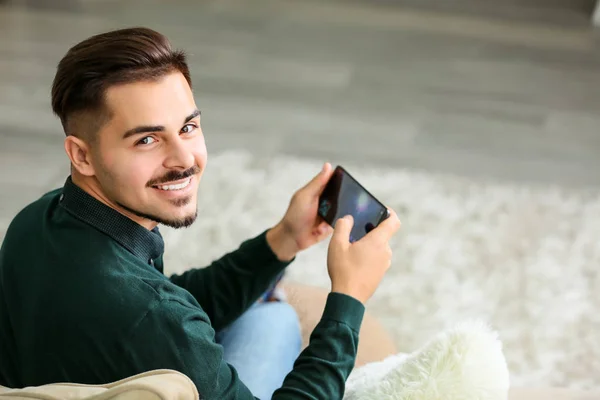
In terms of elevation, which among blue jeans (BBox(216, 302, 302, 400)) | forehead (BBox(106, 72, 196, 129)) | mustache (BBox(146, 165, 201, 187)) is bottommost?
blue jeans (BBox(216, 302, 302, 400))

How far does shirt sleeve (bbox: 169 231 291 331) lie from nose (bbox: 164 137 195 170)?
353 mm

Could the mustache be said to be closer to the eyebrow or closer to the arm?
the eyebrow

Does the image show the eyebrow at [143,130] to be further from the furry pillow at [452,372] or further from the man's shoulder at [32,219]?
the furry pillow at [452,372]

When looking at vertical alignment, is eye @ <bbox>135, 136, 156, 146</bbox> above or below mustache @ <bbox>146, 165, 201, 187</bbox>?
above

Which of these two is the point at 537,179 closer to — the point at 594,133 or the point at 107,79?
the point at 594,133

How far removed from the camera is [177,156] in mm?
1038

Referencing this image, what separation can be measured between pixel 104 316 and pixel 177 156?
0.84 ft

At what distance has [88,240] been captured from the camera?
97 centimetres

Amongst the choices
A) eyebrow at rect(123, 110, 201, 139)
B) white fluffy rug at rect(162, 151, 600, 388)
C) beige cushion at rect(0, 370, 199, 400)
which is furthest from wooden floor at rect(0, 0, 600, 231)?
beige cushion at rect(0, 370, 199, 400)

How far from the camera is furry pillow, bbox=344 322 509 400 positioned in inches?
39.6

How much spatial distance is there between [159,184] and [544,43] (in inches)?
103

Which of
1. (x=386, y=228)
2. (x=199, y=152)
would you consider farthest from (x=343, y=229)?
(x=199, y=152)

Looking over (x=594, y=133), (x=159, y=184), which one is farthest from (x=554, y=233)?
(x=159, y=184)

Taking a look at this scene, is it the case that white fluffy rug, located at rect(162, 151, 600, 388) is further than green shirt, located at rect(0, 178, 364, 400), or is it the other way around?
white fluffy rug, located at rect(162, 151, 600, 388)
